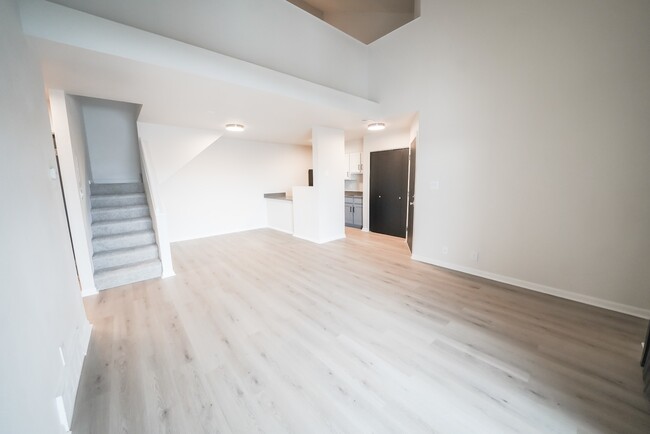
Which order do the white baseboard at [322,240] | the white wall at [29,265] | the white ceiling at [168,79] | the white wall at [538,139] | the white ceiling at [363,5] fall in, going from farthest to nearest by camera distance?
1. the white ceiling at [363,5]
2. the white baseboard at [322,240]
3. the white wall at [538,139]
4. the white ceiling at [168,79]
5. the white wall at [29,265]

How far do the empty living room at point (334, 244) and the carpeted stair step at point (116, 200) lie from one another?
0.10 feet

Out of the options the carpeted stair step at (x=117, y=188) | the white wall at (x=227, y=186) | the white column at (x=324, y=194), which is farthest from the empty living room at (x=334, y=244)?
the white wall at (x=227, y=186)

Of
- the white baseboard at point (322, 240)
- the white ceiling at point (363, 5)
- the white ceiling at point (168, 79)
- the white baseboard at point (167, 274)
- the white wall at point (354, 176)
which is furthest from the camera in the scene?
the white wall at point (354, 176)

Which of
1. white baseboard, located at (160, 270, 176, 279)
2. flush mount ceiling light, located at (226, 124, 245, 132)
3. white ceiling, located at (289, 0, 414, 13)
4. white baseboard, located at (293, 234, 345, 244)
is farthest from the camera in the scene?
white ceiling, located at (289, 0, 414, 13)

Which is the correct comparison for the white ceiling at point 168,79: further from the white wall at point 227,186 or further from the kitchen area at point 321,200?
the white wall at point 227,186

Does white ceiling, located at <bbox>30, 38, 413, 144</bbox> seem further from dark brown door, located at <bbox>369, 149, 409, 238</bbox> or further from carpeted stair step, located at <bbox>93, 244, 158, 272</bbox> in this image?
carpeted stair step, located at <bbox>93, 244, 158, 272</bbox>

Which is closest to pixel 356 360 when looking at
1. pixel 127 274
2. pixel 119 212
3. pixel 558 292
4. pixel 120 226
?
pixel 558 292

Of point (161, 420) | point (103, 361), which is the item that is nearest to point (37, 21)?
point (103, 361)

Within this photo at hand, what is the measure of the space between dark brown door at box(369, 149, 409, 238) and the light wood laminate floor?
2.45m

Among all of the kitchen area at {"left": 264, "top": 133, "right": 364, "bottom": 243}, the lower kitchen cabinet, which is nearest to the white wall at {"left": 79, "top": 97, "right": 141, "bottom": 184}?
the kitchen area at {"left": 264, "top": 133, "right": 364, "bottom": 243}

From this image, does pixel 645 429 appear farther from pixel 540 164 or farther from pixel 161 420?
pixel 161 420

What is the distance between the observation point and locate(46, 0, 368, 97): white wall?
7.57ft

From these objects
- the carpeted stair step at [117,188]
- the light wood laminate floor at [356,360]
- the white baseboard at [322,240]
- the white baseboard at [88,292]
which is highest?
the carpeted stair step at [117,188]

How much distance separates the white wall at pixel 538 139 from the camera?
7.52 feet
